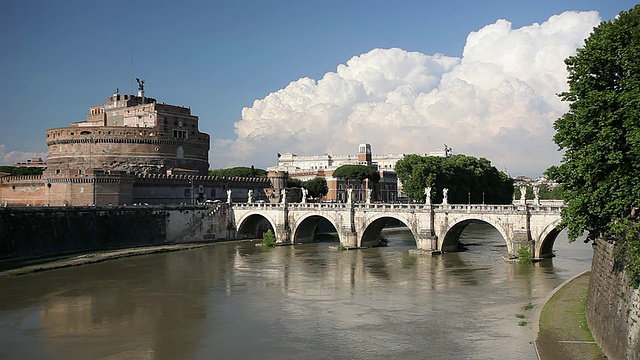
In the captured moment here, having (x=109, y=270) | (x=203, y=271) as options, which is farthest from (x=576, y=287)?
(x=109, y=270)

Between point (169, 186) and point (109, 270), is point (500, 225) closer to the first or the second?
point (109, 270)

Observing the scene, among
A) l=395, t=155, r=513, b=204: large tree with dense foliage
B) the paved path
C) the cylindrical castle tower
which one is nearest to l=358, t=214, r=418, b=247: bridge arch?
l=395, t=155, r=513, b=204: large tree with dense foliage

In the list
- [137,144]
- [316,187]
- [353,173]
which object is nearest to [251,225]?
[137,144]

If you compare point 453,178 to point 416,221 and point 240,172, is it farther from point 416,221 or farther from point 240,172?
point 240,172

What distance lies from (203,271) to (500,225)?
22.0m

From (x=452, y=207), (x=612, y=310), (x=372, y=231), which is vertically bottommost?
(x=612, y=310)

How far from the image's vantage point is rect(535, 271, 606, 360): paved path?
762 inches

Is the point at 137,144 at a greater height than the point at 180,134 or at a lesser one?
lesser

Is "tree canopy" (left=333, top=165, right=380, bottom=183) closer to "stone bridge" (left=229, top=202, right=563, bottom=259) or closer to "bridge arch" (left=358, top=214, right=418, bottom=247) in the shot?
"stone bridge" (left=229, top=202, right=563, bottom=259)

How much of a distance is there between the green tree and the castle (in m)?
14.8

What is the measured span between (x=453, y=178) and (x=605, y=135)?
58.3 metres

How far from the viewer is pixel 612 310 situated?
61.0 feet

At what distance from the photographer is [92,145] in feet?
256

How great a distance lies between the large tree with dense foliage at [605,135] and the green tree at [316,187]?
241 feet
